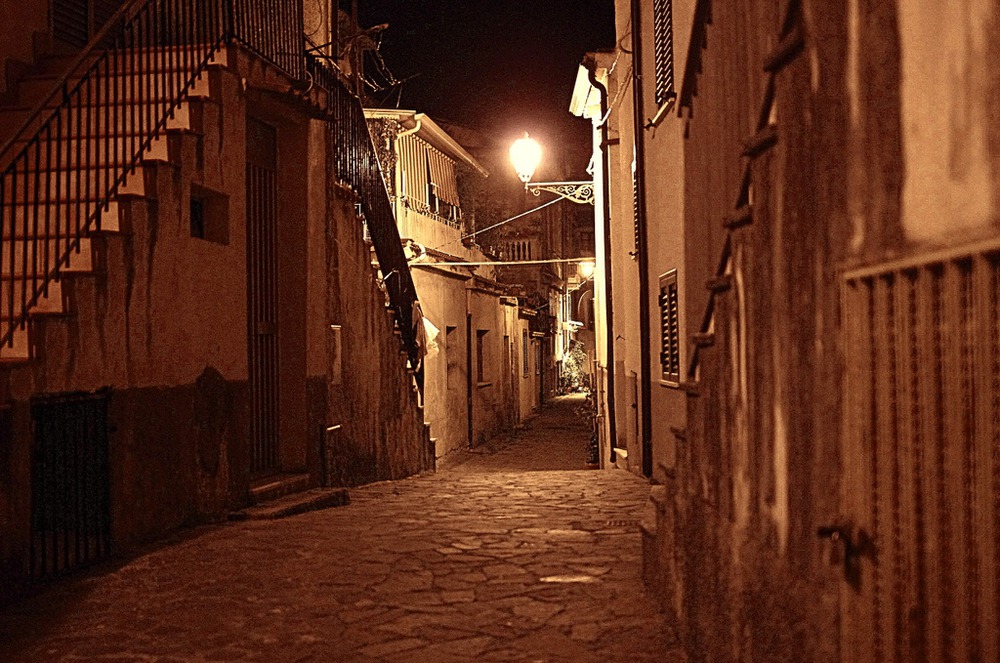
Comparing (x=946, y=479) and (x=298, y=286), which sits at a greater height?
(x=298, y=286)

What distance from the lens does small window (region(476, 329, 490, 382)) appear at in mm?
25989

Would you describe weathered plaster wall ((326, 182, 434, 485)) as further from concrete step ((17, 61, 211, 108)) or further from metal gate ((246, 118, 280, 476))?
concrete step ((17, 61, 211, 108))

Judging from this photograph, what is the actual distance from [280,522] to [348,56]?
13.4 meters

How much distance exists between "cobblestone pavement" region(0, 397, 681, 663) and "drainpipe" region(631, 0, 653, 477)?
3013mm

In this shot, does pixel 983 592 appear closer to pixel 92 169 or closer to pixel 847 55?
pixel 847 55

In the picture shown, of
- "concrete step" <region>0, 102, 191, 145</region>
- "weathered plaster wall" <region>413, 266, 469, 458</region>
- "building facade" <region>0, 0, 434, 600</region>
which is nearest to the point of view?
"building facade" <region>0, 0, 434, 600</region>

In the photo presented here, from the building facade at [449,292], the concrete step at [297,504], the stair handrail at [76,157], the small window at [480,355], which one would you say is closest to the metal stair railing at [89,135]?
the stair handrail at [76,157]

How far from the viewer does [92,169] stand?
364 inches

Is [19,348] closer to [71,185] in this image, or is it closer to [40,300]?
[40,300]

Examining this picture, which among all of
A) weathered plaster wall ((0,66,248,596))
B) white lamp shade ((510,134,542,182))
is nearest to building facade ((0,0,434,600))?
weathered plaster wall ((0,66,248,596))

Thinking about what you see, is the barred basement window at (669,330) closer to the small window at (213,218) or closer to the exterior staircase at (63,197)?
the small window at (213,218)

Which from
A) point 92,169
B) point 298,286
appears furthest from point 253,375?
point 92,169

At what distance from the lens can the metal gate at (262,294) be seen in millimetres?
11219

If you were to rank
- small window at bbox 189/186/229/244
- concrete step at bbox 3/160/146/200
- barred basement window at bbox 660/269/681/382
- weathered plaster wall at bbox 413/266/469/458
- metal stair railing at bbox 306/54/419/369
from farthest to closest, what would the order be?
weathered plaster wall at bbox 413/266/469/458 → metal stair railing at bbox 306/54/419/369 → barred basement window at bbox 660/269/681/382 → small window at bbox 189/186/229/244 → concrete step at bbox 3/160/146/200
